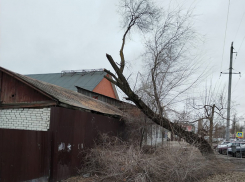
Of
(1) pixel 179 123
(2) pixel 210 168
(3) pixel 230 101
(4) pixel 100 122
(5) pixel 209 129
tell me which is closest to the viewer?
(2) pixel 210 168

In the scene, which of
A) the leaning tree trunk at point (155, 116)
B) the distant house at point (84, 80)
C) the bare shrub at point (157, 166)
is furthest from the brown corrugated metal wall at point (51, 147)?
the distant house at point (84, 80)

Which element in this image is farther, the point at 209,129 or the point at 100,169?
the point at 209,129

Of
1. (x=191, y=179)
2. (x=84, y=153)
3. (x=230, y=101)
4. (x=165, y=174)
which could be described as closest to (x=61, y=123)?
(x=84, y=153)

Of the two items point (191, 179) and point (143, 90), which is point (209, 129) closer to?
point (143, 90)

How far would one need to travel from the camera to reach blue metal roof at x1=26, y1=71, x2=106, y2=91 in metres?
25.6

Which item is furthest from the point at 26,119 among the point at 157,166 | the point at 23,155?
the point at 157,166

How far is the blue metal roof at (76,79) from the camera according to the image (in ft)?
83.8

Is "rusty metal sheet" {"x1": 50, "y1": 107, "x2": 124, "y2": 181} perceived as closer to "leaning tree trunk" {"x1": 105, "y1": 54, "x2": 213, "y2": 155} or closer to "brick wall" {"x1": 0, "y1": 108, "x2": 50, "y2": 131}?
"brick wall" {"x1": 0, "y1": 108, "x2": 50, "y2": 131}

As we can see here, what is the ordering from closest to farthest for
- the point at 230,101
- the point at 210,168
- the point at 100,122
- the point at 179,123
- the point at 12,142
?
the point at 12,142 → the point at 210,168 → the point at 100,122 → the point at 179,123 → the point at 230,101

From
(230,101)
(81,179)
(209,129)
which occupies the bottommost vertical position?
(81,179)

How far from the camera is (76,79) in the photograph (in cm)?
2759

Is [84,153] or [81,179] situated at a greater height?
[84,153]

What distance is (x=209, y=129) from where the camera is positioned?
13344mm

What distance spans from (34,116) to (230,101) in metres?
17.1
